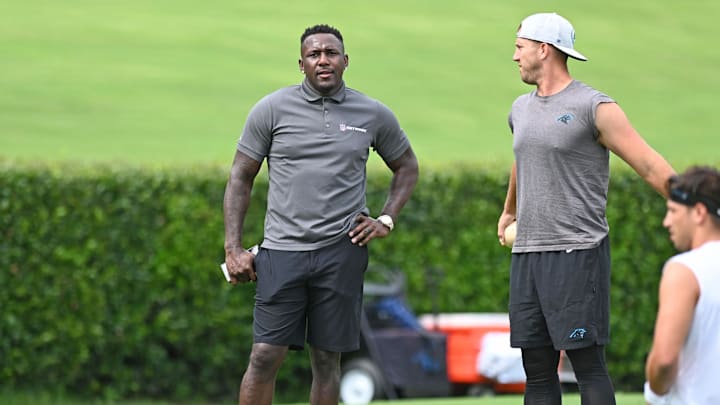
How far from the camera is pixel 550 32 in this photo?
5.93m

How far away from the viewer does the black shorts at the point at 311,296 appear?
6.25 metres

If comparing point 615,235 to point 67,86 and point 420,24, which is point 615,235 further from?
point 420,24

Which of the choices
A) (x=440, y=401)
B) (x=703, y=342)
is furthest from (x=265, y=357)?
(x=440, y=401)

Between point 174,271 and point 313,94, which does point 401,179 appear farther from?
point 174,271

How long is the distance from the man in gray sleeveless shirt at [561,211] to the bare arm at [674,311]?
5.43 ft

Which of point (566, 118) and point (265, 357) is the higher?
point (566, 118)

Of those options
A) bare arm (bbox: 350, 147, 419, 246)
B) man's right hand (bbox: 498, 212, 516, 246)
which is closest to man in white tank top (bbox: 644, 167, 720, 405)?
man's right hand (bbox: 498, 212, 516, 246)

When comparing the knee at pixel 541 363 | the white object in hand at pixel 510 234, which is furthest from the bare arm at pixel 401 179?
the knee at pixel 541 363

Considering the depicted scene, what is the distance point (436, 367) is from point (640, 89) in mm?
12214

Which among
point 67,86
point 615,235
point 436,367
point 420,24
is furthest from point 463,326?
point 420,24

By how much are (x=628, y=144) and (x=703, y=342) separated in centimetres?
173

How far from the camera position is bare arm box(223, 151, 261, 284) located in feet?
20.9

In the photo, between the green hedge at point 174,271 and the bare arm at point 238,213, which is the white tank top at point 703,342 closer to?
the bare arm at point 238,213

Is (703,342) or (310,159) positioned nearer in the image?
(703,342)
